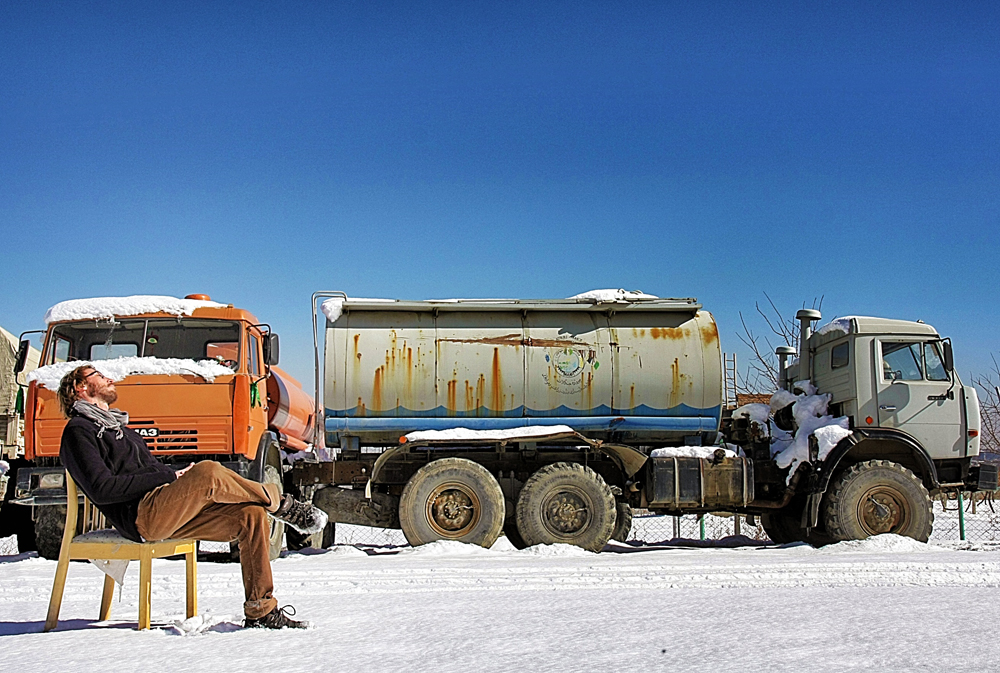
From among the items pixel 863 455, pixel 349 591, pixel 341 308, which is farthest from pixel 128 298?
pixel 863 455

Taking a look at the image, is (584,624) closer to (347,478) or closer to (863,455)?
(347,478)

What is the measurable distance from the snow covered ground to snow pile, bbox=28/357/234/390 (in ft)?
6.59

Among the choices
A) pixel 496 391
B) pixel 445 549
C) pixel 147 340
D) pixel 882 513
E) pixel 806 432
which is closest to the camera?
pixel 147 340

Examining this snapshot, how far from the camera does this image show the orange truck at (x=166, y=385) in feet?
31.0

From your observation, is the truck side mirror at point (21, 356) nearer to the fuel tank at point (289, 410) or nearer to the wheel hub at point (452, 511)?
the fuel tank at point (289, 410)

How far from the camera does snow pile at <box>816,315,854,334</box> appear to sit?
11.8m

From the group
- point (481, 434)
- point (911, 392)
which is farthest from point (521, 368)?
point (911, 392)

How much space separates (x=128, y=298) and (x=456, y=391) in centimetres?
405

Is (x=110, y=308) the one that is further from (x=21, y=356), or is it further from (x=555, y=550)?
(x=555, y=550)

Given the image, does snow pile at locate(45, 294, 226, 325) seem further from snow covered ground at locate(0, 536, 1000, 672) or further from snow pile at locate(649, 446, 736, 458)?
snow pile at locate(649, 446, 736, 458)

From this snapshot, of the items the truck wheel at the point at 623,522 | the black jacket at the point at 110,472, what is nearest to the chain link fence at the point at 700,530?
the truck wheel at the point at 623,522

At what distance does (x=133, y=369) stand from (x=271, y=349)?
67.7 inches

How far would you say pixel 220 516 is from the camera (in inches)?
172

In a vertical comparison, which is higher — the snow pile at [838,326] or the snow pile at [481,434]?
the snow pile at [838,326]
